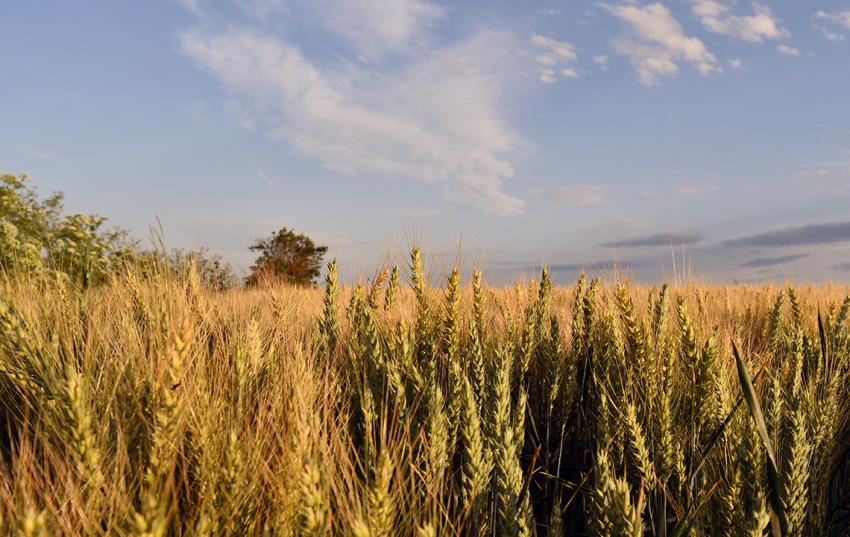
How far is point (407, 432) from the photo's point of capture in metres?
2.01

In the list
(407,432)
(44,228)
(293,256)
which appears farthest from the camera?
(293,256)

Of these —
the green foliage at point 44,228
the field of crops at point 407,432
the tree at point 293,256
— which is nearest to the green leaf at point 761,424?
the field of crops at point 407,432

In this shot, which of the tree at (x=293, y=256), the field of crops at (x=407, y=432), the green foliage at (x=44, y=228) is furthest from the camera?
the tree at (x=293, y=256)

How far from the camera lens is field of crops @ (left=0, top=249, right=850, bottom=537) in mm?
1459

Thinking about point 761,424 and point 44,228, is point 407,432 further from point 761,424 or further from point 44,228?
point 44,228

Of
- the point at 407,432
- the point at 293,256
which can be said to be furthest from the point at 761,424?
the point at 293,256

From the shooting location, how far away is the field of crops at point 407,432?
4.79 ft

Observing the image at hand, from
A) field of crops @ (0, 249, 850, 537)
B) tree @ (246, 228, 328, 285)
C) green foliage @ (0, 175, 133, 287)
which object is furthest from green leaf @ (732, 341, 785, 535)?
tree @ (246, 228, 328, 285)

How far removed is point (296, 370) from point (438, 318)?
112cm

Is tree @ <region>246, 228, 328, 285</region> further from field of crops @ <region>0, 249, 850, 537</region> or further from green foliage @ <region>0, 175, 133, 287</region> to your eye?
field of crops @ <region>0, 249, 850, 537</region>

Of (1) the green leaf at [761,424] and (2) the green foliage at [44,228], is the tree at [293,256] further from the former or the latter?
(1) the green leaf at [761,424]

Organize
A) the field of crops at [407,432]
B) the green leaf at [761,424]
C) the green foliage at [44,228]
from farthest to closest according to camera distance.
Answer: the green foliage at [44,228] < the green leaf at [761,424] < the field of crops at [407,432]

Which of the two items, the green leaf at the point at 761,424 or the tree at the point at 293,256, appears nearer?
the green leaf at the point at 761,424

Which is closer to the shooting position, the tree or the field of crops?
the field of crops
